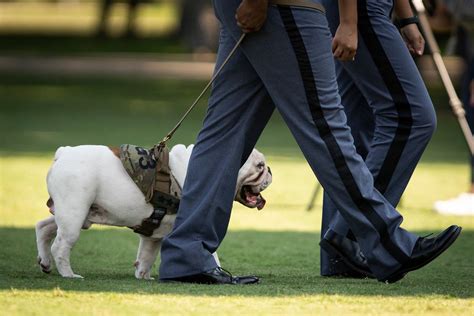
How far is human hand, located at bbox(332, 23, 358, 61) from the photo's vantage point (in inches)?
219

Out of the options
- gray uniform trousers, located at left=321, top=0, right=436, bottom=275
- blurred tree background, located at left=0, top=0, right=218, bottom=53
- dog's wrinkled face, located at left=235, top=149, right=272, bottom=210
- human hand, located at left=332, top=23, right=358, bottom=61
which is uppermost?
human hand, located at left=332, top=23, right=358, bottom=61

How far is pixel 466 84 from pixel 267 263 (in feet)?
11.6

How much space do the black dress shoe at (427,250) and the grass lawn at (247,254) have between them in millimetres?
105

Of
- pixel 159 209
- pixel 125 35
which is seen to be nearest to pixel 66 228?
pixel 159 209

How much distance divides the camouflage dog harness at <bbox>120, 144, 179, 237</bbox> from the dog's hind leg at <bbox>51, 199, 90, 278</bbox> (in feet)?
0.91

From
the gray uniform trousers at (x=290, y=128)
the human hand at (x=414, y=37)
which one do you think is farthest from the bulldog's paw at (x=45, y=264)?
the human hand at (x=414, y=37)

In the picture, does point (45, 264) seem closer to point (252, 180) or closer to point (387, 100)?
point (252, 180)

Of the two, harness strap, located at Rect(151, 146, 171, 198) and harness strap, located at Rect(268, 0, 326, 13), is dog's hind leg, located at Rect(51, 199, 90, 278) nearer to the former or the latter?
harness strap, located at Rect(151, 146, 171, 198)

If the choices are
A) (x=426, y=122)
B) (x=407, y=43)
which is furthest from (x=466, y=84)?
(x=426, y=122)

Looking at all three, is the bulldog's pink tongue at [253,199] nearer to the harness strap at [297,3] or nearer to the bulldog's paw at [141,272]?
the bulldog's paw at [141,272]

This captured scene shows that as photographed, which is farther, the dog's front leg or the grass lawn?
the dog's front leg

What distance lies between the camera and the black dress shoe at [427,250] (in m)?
5.57

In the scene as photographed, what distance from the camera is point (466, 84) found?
9.68 metres

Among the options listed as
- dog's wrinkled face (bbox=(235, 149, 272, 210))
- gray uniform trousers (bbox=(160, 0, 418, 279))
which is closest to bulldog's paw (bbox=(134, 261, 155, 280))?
gray uniform trousers (bbox=(160, 0, 418, 279))
